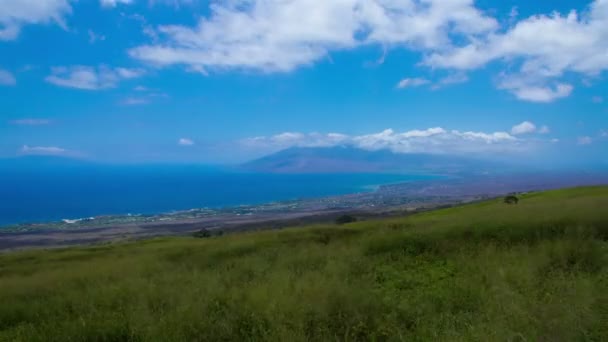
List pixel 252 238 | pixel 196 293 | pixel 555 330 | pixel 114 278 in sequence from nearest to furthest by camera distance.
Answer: pixel 555 330
pixel 196 293
pixel 114 278
pixel 252 238

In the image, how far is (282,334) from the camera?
5441 millimetres

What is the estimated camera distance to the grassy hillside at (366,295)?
589 centimetres

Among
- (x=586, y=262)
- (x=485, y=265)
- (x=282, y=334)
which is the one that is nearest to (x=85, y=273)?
(x=282, y=334)

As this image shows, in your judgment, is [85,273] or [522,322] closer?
[522,322]

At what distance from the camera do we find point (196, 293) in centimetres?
809

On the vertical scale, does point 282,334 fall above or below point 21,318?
above

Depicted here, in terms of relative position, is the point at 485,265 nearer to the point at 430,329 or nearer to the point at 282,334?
the point at 430,329

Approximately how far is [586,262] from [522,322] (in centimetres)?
493

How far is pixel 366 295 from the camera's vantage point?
7.10 m

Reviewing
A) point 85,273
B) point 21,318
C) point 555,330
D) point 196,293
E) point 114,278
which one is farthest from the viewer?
point 85,273

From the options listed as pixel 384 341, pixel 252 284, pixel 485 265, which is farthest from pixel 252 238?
pixel 384 341

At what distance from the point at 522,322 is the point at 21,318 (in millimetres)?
10173

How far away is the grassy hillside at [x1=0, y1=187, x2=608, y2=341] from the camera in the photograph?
5.89 metres

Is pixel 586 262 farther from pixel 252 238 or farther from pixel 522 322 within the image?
pixel 252 238
